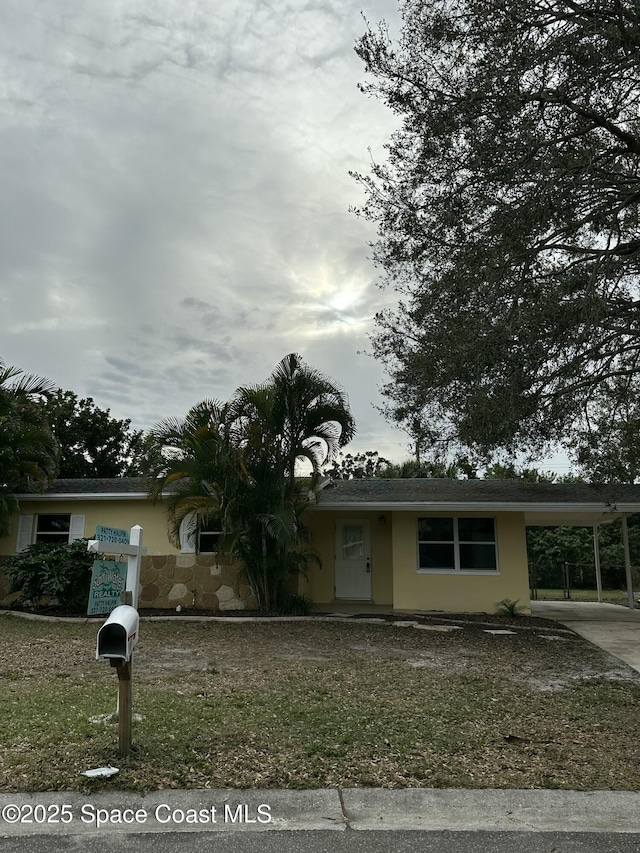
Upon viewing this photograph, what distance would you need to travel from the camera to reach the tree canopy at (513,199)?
8.40 meters

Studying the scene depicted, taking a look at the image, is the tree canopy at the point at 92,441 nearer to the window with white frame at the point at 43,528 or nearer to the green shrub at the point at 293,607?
the window with white frame at the point at 43,528

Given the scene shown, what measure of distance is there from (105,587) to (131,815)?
194 cm

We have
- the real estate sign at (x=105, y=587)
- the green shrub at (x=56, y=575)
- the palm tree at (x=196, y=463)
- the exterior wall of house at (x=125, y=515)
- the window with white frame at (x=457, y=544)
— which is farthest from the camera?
the exterior wall of house at (x=125, y=515)

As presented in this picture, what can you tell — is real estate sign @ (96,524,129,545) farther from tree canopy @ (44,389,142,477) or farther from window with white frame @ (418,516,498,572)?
tree canopy @ (44,389,142,477)

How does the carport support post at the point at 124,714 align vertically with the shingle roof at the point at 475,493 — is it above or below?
below

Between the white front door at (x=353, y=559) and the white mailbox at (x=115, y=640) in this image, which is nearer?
the white mailbox at (x=115, y=640)

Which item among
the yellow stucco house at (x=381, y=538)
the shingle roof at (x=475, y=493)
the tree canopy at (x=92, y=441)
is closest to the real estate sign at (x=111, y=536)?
the yellow stucco house at (x=381, y=538)

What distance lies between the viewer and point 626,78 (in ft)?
27.9

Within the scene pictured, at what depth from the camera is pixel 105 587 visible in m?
5.23

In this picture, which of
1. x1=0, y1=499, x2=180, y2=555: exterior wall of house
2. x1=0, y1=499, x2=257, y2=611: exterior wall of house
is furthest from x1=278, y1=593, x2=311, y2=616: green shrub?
x1=0, y1=499, x2=180, y2=555: exterior wall of house

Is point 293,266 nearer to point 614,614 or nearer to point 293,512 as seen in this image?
point 293,512

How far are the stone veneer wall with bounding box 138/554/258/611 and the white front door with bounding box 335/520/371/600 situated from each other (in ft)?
9.63

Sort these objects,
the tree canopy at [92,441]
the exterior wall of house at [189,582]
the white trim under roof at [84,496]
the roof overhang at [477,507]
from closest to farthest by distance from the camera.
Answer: the roof overhang at [477,507] → the exterior wall of house at [189,582] → the white trim under roof at [84,496] → the tree canopy at [92,441]

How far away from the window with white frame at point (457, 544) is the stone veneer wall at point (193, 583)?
3954mm
